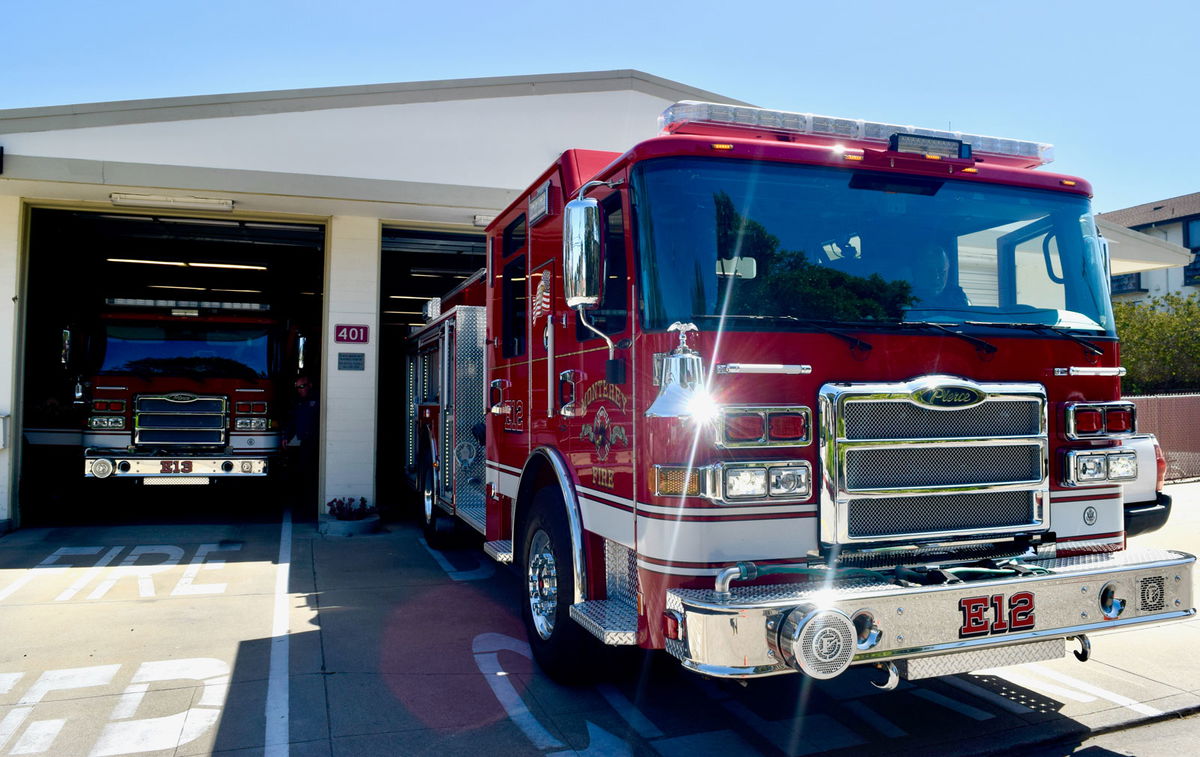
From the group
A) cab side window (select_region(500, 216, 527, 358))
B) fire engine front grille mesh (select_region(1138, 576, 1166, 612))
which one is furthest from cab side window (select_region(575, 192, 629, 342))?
fire engine front grille mesh (select_region(1138, 576, 1166, 612))

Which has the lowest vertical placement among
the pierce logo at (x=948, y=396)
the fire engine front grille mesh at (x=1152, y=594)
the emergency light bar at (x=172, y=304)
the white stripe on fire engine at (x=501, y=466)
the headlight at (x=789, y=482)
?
the fire engine front grille mesh at (x=1152, y=594)

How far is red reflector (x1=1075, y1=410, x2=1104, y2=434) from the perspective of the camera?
161 inches

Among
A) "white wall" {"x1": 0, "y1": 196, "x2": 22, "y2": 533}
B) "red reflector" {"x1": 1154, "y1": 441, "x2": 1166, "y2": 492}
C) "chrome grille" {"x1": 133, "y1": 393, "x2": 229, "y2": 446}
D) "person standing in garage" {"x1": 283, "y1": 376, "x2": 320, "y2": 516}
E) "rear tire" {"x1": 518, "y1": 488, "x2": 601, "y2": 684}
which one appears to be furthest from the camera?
"person standing in garage" {"x1": 283, "y1": 376, "x2": 320, "y2": 516}

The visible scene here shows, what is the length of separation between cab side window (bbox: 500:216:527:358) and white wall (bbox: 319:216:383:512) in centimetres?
518

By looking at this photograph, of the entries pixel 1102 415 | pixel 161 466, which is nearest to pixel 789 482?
pixel 1102 415

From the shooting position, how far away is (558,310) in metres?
4.91

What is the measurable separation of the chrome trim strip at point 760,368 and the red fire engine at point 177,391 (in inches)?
350

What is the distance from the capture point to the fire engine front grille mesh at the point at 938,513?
368cm

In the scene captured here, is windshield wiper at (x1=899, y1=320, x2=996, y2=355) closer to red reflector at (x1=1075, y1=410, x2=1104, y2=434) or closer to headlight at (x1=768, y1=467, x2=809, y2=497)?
red reflector at (x1=1075, y1=410, x2=1104, y2=434)

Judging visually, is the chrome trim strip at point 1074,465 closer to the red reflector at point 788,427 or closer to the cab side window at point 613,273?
the red reflector at point 788,427

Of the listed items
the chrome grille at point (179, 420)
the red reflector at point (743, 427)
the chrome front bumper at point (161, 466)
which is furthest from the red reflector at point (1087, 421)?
the chrome grille at point (179, 420)

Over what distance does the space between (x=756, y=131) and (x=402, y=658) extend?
3670 mm

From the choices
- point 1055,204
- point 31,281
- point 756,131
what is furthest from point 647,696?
point 31,281

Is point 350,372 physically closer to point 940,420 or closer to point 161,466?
point 161,466
